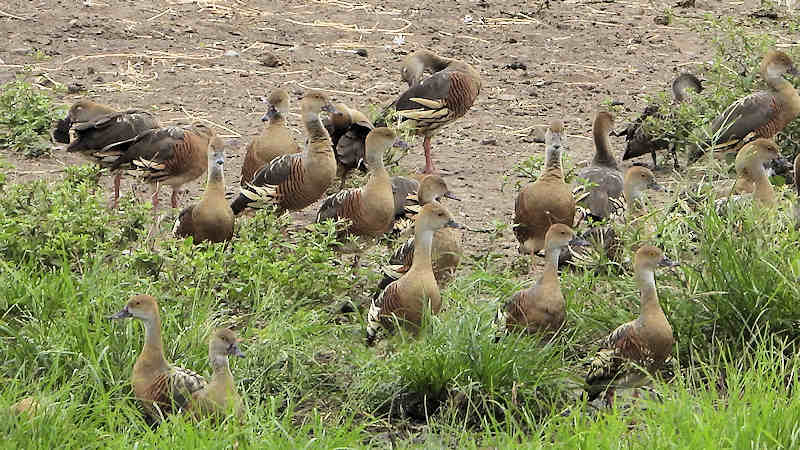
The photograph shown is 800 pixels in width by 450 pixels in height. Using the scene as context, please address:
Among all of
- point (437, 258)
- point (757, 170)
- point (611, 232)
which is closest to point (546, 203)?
point (611, 232)

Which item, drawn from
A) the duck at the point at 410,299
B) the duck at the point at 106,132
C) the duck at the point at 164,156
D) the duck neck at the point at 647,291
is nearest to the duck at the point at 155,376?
the duck at the point at 410,299

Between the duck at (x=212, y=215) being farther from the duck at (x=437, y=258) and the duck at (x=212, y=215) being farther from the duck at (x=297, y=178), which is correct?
the duck at (x=437, y=258)

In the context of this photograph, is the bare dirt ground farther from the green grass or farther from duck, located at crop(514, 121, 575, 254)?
the green grass

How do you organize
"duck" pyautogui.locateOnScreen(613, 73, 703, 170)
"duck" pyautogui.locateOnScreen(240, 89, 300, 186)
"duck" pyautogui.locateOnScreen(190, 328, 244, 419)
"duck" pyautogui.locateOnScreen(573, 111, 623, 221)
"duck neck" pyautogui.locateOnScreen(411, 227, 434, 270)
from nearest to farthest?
"duck" pyautogui.locateOnScreen(190, 328, 244, 419), "duck neck" pyautogui.locateOnScreen(411, 227, 434, 270), "duck" pyautogui.locateOnScreen(573, 111, 623, 221), "duck" pyautogui.locateOnScreen(240, 89, 300, 186), "duck" pyautogui.locateOnScreen(613, 73, 703, 170)

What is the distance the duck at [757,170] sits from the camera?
703cm

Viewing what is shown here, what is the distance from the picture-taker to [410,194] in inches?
307

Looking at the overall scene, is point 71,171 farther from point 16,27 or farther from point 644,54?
point 644,54

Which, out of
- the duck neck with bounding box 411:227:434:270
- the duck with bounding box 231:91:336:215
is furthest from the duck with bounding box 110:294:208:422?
the duck with bounding box 231:91:336:215

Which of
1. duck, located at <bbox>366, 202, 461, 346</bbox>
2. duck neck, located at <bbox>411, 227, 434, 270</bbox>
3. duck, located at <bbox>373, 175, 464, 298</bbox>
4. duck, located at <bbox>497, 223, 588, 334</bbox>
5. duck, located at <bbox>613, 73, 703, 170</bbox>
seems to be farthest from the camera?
duck, located at <bbox>613, 73, 703, 170</bbox>

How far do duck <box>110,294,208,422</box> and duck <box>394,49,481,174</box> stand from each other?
3919 millimetres

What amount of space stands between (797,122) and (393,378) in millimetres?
4546

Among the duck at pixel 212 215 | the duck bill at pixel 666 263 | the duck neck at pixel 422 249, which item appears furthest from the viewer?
the duck at pixel 212 215

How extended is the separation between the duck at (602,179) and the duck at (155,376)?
314cm

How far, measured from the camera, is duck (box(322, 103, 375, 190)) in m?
8.47
